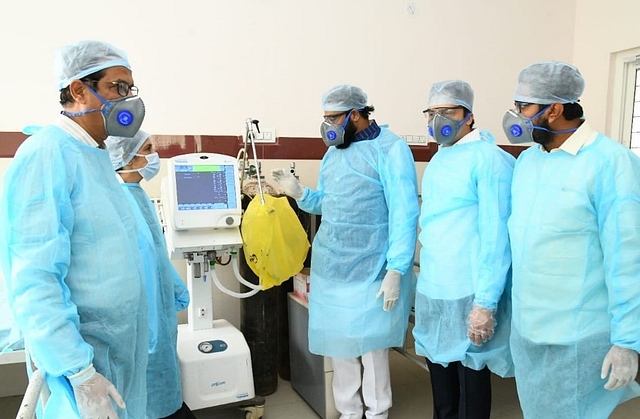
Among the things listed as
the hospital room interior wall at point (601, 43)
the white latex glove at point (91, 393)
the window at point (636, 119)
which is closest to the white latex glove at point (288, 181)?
the white latex glove at point (91, 393)

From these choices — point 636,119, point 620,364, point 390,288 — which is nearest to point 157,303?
point 390,288

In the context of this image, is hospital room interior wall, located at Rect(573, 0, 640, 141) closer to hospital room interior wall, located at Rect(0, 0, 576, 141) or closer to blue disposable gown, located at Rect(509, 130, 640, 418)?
hospital room interior wall, located at Rect(0, 0, 576, 141)

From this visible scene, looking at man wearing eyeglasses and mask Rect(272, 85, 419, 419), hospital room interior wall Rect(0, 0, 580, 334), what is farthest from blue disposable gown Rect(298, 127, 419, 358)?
hospital room interior wall Rect(0, 0, 580, 334)

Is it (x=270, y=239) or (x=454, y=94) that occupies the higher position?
(x=454, y=94)

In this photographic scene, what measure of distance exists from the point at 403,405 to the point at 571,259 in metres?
1.45

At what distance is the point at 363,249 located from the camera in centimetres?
211

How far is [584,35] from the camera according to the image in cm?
349

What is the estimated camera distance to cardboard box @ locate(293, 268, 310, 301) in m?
2.51

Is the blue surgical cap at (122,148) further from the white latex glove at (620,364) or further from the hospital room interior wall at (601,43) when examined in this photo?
the hospital room interior wall at (601,43)

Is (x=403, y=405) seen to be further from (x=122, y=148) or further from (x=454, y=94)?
(x=122, y=148)

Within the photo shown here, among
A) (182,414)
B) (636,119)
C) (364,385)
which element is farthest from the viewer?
(636,119)

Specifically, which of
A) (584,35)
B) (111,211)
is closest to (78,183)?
(111,211)

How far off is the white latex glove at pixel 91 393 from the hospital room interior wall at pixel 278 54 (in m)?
1.63

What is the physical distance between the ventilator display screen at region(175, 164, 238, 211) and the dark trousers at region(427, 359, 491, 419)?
1102 millimetres
